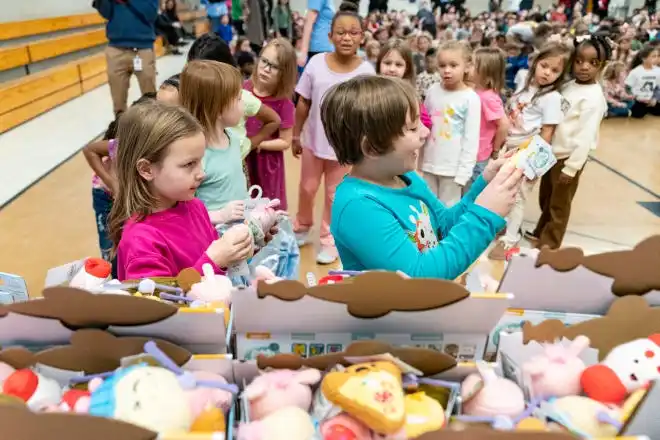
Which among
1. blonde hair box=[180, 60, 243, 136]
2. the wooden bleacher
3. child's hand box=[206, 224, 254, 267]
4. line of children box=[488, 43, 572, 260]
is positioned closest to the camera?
child's hand box=[206, 224, 254, 267]

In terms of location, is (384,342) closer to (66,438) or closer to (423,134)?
(66,438)

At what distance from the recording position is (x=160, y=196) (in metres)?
1.30

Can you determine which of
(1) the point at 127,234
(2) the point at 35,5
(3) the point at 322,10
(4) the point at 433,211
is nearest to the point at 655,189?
(3) the point at 322,10

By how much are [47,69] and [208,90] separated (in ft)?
19.3

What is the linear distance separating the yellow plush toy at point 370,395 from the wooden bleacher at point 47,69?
5.51m

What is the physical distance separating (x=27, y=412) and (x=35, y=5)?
7716mm

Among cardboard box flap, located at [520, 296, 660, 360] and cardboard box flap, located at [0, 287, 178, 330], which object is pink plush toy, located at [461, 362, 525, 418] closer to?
cardboard box flap, located at [520, 296, 660, 360]

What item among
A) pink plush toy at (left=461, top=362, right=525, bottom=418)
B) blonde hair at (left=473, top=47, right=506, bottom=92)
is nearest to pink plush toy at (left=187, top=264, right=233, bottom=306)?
pink plush toy at (left=461, top=362, right=525, bottom=418)

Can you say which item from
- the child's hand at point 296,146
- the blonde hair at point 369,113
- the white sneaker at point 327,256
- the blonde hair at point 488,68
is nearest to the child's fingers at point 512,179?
the blonde hair at point 369,113

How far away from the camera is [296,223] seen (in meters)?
3.21

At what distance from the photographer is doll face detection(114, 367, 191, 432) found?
61cm

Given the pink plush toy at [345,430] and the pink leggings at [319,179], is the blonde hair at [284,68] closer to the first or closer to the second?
the pink leggings at [319,179]

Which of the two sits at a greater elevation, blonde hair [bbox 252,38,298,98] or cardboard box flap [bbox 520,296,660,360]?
blonde hair [bbox 252,38,298,98]

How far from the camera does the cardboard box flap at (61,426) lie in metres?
0.55
